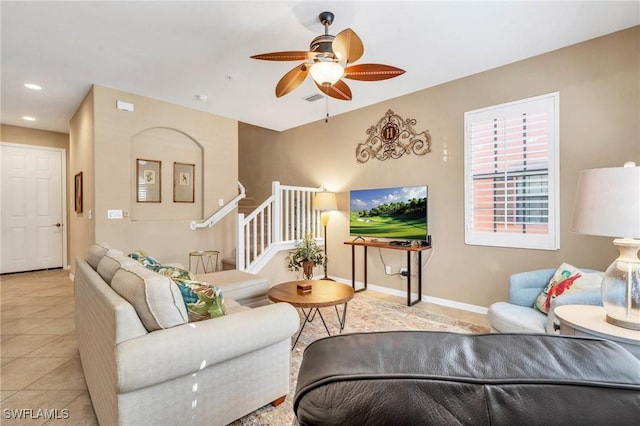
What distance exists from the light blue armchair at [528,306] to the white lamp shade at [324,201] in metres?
2.71

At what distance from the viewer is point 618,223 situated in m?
1.48

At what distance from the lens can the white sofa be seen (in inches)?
52.9

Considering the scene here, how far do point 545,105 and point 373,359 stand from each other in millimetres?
3664

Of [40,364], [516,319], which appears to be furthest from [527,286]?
[40,364]

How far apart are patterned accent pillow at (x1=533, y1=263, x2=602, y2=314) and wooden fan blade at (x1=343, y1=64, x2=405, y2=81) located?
2.09 m

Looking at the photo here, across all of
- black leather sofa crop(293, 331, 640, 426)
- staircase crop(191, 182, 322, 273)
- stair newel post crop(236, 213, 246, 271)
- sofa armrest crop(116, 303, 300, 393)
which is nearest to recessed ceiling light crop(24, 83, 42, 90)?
staircase crop(191, 182, 322, 273)

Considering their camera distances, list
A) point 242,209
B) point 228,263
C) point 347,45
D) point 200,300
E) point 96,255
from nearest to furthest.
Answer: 1. point 200,300
2. point 347,45
3. point 96,255
4. point 228,263
5. point 242,209

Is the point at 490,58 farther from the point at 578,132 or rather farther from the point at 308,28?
the point at 308,28

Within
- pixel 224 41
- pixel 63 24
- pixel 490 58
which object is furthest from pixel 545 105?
pixel 63 24

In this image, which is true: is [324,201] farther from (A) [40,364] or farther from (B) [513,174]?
(A) [40,364]

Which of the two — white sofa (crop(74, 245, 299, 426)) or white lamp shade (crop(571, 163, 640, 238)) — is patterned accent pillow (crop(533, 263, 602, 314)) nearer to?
white lamp shade (crop(571, 163, 640, 238))

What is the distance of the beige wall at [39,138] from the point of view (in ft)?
18.5

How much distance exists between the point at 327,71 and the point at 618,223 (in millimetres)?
1963

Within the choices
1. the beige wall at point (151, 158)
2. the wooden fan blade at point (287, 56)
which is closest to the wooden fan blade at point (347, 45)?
the wooden fan blade at point (287, 56)
